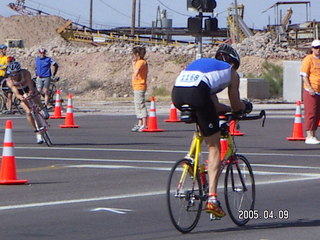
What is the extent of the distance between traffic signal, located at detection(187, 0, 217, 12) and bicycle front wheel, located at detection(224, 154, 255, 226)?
18130 mm

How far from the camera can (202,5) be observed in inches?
1090

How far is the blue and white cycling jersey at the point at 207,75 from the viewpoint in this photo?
9062 mm

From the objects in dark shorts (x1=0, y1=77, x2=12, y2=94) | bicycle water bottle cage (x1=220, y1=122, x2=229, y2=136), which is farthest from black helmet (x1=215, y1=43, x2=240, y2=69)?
dark shorts (x1=0, y1=77, x2=12, y2=94)

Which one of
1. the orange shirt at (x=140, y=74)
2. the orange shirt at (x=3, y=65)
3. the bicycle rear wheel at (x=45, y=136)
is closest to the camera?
the bicycle rear wheel at (x=45, y=136)

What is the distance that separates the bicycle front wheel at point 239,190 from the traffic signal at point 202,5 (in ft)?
59.5

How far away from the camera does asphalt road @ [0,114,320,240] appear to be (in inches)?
366

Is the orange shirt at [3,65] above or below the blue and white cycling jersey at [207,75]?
above

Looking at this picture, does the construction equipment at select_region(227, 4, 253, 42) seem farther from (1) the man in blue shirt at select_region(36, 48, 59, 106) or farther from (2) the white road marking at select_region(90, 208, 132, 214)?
(2) the white road marking at select_region(90, 208, 132, 214)

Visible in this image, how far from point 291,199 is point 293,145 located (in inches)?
295

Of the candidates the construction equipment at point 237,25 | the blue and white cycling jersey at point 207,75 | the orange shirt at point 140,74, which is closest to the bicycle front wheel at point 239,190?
the blue and white cycling jersey at point 207,75

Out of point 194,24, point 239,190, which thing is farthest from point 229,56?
point 194,24

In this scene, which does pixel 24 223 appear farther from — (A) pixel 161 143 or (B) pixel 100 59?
(B) pixel 100 59

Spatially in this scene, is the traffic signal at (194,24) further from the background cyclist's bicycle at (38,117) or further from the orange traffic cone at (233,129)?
the background cyclist's bicycle at (38,117)

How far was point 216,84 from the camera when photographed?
912 centimetres
